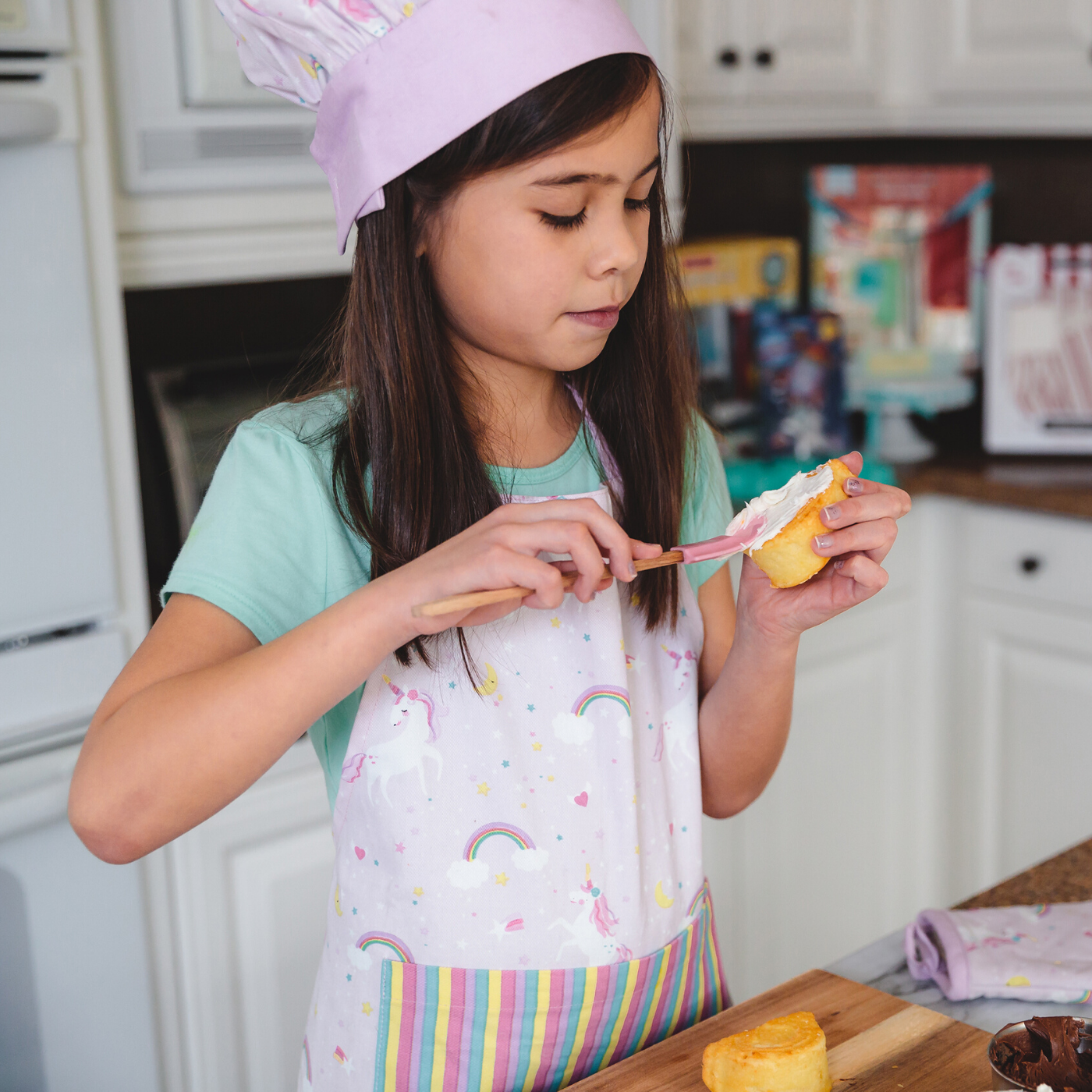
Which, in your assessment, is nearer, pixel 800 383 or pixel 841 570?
pixel 841 570

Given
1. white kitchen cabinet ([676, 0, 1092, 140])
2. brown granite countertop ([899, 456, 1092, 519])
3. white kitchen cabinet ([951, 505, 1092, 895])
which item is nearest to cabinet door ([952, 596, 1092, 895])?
white kitchen cabinet ([951, 505, 1092, 895])

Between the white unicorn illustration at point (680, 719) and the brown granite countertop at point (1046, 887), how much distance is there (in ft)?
0.73

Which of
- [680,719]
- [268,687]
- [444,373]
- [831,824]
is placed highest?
[444,373]

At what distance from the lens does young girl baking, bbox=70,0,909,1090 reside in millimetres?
750

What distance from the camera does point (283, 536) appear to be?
85 cm

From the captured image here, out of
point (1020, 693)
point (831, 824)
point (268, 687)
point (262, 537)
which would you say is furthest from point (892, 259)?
point (268, 687)

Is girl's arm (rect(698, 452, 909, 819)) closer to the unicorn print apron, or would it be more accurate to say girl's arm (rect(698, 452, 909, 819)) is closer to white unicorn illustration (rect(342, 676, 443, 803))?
the unicorn print apron

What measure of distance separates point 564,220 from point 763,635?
32 cm

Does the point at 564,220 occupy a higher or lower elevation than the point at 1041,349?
higher

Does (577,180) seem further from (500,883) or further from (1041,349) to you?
(1041,349)

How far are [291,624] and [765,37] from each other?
1616mm

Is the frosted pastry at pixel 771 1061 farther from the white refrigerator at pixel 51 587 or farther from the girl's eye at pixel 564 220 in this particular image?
the white refrigerator at pixel 51 587

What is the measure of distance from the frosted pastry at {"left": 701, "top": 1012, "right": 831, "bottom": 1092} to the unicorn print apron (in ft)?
A: 0.59

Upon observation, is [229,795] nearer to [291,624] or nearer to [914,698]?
[291,624]
